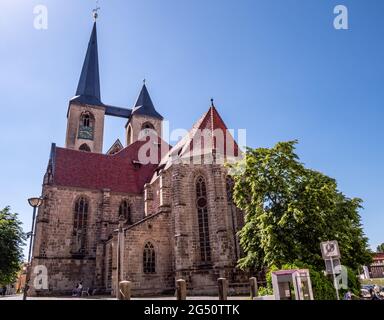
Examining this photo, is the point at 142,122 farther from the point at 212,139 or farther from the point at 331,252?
the point at 331,252

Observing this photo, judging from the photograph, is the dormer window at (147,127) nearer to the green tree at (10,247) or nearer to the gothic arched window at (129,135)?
the gothic arched window at (129,135)

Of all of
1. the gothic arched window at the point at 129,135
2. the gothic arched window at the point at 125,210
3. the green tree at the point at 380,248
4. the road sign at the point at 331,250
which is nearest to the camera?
the road sign at the point at 331,250

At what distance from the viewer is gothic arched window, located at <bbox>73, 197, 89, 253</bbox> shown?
26469 millimetres

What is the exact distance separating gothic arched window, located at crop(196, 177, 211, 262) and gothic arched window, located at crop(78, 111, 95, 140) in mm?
22990

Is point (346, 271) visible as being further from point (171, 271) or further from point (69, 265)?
point (69, 265)

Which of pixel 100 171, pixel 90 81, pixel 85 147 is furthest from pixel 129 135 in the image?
pixel 100 171

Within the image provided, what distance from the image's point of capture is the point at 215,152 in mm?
22906

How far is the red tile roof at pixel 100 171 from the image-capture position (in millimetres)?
28594

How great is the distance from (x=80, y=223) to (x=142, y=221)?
24.2 feet

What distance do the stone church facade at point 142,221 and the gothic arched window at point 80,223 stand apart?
0.26 feet

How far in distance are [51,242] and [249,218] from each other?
1693cm

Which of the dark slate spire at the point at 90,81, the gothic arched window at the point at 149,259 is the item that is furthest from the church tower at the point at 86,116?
the gothic arched window at the point at 149,259

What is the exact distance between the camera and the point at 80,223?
27.3 metres
